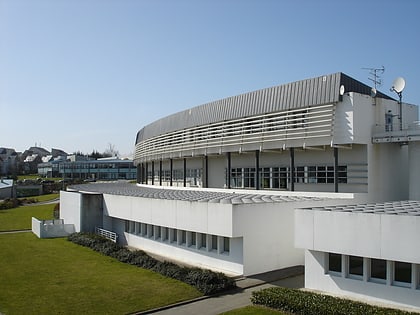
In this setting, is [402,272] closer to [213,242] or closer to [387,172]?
[213,242]

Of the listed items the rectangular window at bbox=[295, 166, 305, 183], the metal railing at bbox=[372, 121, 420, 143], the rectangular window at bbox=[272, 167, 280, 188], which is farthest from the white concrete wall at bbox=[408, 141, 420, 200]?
the rectangular window at bbox=[272, 167, 280, 188]

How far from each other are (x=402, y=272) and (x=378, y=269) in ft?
2.93

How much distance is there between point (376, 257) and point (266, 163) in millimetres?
17556

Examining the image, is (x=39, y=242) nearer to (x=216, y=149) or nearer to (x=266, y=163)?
(x=216, y=149)

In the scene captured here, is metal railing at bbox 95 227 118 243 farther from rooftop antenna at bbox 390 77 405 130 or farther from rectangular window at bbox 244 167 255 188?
rooftop antenna at bbox 390 77 405 130

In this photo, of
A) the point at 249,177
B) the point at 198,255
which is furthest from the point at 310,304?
the point at 249,177

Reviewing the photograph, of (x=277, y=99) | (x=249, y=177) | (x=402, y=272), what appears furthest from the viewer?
(x=249, y=177)

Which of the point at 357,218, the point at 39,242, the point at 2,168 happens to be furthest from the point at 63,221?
the point at 2,168

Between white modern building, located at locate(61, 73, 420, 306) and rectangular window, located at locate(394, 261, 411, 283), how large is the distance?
1.52 ft

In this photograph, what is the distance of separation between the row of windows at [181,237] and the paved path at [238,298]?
8.89 ft

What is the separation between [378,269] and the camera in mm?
15109

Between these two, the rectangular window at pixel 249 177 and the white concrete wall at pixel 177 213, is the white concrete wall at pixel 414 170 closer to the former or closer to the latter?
the rectangular window at pixel 249 177

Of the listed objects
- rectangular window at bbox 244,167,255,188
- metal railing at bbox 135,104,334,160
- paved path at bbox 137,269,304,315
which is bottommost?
paved path at bbox 137,269,304,315

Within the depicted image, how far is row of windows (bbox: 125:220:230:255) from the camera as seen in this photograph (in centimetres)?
2089
